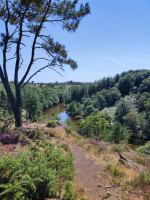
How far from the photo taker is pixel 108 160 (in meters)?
5.56

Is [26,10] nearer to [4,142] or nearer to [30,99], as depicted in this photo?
[4,142]

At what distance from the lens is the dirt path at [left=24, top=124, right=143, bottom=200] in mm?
3384

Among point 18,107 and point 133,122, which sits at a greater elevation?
point 18,107

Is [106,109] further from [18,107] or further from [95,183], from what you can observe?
[95,183]

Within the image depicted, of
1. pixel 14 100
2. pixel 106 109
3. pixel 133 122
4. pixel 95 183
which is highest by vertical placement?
pixel 14 100

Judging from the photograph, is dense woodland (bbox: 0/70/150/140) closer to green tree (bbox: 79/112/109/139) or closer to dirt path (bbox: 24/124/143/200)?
green tree (bbox: 79/112/109/139)

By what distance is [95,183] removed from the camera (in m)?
3.95

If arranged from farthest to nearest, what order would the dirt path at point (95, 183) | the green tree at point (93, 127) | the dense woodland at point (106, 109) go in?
the dense woodland at point (106, 109) → the green tree at point (93, 127) → the dirt path at point (95, 183)

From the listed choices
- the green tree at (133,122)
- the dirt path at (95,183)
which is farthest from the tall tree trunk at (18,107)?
the green tree at (133,122)

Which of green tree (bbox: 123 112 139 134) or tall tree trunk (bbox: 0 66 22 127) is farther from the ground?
tall tree trunk (bbox: 0 66 22 127)

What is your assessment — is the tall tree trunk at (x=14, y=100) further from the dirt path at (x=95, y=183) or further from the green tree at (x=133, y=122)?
the green tree at (x=133, y=122)

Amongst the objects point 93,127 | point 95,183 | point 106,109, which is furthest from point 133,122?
point 95,183

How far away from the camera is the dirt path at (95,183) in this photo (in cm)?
338

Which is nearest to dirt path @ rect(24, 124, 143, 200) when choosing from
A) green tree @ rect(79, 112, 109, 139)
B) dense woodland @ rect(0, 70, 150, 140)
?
dense woodland @ rect(0, 70, 150, 140)
